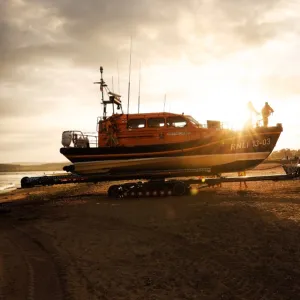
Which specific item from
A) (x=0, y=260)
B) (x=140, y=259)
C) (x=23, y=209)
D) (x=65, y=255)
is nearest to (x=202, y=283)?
(x=140, y=259)

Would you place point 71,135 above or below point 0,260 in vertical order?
above

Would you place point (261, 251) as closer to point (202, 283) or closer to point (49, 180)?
point (202, 283)

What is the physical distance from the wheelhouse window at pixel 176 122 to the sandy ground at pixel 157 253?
17.7 ft

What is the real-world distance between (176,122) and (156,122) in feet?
3.58

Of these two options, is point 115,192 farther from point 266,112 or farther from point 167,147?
point 266,112

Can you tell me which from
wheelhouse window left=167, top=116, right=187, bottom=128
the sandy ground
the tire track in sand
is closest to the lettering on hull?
wheelhouse window left=167, top=116, right=187, bottom=128

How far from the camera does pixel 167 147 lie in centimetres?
1561

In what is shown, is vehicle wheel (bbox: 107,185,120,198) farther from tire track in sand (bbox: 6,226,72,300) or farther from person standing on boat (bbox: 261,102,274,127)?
person standing on boat (bbox: 261,102,274,127)

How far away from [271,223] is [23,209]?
427 inches

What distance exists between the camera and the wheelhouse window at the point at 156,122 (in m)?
16.0

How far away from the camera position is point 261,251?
7191mm

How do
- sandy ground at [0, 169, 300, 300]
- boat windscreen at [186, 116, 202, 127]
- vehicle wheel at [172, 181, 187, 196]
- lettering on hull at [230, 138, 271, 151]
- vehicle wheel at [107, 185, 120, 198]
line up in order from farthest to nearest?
boat windscreen at [186, 116, 202, 127]
lettering on hull at [230, 138, 271, 151]
vehicle wheel at [107, 185, 120, 198]
vehicle wheel at [172, 181, 187, 196]
sandy ground at [0, 169, 300, 300]

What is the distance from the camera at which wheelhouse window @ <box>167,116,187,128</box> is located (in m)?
16.0


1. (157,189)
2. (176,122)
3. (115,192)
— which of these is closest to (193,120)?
(176,122)
